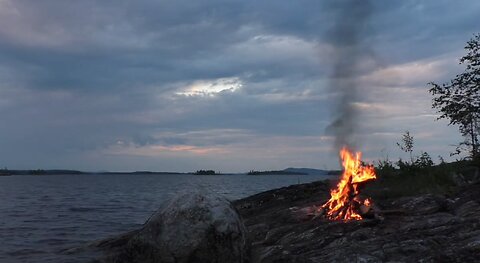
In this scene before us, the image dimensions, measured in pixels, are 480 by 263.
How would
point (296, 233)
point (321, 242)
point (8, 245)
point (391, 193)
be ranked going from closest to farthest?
point (321, 242) → point (296, 233) → point (391, 193) → point (8, 245)

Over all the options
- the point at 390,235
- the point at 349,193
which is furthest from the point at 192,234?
the point at 349,193

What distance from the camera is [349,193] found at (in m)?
15.2

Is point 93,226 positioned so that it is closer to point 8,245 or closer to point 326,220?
point 8,245

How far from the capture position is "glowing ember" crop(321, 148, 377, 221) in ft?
46.6

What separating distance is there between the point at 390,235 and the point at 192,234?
4915mm

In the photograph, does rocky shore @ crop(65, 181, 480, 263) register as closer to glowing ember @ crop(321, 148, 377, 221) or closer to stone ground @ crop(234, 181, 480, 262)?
stone ground @ crop(234, 181, 480, 262)

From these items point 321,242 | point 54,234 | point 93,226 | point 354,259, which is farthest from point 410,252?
point 93,226

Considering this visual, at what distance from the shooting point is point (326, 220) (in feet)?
46.7

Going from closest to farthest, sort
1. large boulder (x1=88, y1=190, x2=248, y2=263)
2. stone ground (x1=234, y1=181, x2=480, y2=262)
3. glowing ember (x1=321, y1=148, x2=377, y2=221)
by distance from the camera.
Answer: stone ground (x1=234, y1=181, x2=480, y2=262)
large boulder (x1=88, y1=190, x2=248, y2=263)
glowing ember (x1=321, y1=148, x2=377, y2=221)

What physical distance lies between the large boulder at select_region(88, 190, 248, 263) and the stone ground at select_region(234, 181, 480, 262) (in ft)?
3.20

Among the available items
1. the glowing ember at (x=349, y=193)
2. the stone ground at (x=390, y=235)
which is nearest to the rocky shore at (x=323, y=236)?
the stone ground at (x=390, y=235)

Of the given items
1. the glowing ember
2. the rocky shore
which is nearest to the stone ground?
the rocky shore

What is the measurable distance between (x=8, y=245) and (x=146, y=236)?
1300cm

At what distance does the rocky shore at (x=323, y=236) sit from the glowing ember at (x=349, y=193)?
2.72 ft
